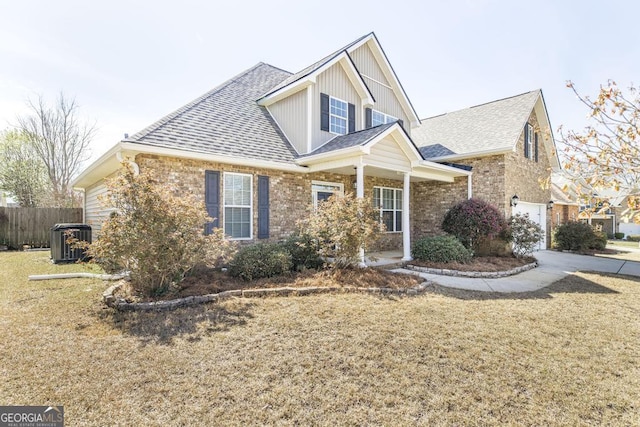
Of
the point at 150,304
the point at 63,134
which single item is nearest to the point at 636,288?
the point at 150,304

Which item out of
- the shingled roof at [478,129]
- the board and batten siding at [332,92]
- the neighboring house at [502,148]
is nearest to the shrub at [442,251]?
the neighboring house at [502,148]

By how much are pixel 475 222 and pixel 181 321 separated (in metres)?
9.75

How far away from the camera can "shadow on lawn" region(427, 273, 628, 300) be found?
261 inches

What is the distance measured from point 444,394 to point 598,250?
712 inches

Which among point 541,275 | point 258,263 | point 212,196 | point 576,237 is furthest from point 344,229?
point 576,237

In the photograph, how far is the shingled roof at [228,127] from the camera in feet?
26.1

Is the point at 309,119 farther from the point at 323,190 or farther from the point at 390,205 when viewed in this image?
the point at 390,205

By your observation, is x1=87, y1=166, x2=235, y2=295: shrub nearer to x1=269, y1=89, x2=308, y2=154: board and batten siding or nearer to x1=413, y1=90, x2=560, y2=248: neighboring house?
x1=269, y1=89, x2=308, y2=154: board and batten siding

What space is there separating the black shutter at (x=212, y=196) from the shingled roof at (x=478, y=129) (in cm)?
952

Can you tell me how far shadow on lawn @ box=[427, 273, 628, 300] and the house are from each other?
3.12 meters

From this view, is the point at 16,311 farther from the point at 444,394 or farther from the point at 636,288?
the point at 636,288

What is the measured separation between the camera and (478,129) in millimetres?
14023

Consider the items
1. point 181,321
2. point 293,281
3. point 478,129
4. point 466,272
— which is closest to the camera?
point 181,321

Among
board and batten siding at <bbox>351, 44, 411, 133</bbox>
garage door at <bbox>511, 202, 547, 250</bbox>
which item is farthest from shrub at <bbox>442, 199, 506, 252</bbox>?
board and batten siding at <bbox>351, 44, 411, 133</bbox>
